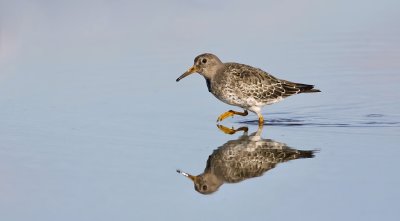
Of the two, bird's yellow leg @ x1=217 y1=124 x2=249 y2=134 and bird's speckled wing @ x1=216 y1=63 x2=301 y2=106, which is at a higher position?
bird's speckled wing @ x1=216 y1=63 x2=301 y2=106

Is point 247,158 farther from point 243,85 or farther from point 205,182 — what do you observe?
point 243,85

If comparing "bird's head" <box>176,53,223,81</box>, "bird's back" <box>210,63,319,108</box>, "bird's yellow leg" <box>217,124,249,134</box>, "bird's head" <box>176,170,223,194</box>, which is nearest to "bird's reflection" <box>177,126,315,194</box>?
"bird's head" <box>176,170,223,194</box>

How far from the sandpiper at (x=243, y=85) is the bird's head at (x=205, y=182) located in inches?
151

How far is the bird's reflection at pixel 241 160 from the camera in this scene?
10.3 m

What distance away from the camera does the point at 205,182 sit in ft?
33.2

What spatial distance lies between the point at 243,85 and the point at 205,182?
15.3 ft

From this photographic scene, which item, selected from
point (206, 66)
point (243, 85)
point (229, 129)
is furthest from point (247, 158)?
point (206, 66)

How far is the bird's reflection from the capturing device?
407 inches

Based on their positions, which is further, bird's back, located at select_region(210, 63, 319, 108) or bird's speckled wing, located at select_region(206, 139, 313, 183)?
bird's back, located at select_region(210, 63, 319, 108)

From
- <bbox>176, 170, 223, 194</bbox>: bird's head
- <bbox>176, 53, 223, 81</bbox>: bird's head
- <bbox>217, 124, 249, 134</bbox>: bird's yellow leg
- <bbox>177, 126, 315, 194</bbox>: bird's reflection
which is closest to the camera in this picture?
<bbox>176, 170, 223, 194</bbox>: bird's head

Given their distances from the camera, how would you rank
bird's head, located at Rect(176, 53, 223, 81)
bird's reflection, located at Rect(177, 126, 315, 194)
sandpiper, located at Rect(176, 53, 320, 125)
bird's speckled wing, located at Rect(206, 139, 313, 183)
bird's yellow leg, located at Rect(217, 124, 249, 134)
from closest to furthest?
bird's reflection, located at Rect(177, 126, 315, 194) → bird's speckled wing, located at Rect(206, 139, 313, 183) → bird's yellow leg, located at Rect(217, 124, 249, 134) → sandpiper, located at Rect(176, 53, 320, 125) → bird's head, located at Rect(176, 53, 223, 81)

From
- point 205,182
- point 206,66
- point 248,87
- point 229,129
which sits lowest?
point 205,182

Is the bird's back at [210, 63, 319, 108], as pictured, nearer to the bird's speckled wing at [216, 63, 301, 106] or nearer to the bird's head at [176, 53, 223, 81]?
the bird's speckled wing at [216, 63, 301, 106]

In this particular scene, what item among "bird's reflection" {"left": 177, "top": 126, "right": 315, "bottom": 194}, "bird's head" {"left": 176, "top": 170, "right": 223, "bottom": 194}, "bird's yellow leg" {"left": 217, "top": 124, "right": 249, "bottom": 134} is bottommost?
"bird's head" {"left": 176, "top": 170, "right": 223, "bottom": 194}
